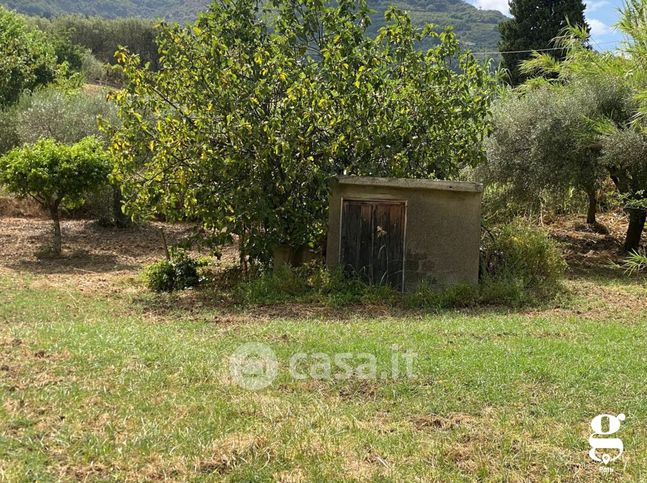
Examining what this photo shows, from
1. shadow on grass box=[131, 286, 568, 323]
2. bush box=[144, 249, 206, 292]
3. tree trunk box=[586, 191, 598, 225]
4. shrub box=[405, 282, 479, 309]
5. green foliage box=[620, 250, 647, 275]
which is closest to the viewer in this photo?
green foliage box=[620, 250, 647, 275]

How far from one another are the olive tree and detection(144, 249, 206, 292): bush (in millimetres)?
3349

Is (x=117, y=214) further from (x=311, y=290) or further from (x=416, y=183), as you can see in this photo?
(x=416, y=183)

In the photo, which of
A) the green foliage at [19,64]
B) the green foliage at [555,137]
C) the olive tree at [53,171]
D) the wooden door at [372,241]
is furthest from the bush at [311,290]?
the green foliage at [19,64]

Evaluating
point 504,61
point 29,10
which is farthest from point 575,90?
point 29,10

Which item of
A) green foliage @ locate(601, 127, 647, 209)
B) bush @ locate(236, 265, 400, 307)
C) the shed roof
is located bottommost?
bush @ locate(236, 265, 400, 307)

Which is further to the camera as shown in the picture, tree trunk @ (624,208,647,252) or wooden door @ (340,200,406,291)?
tree trunk @ (624,208,647,252)

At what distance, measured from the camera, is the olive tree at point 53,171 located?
48.0 feet

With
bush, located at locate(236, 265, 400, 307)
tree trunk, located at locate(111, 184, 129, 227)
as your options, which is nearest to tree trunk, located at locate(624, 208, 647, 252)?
bush, located at locate(236, 265, 400, 307)

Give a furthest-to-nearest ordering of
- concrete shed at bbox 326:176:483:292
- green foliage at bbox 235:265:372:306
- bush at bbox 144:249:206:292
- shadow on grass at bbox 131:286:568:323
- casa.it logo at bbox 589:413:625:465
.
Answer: bush at bbox 144:249:206:292 < concrete shed at bbox 326:176:483:292 < green foliage at bbox 235:265:372:306 < shadow on grass at bbox 131:286:568:323 < casa.it logo at bbox 589:413:625:465

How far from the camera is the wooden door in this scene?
11.7 m

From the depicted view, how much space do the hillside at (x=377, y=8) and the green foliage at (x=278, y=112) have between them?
21096mm

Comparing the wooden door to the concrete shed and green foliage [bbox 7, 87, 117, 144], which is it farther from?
green foliage [bbox 7, 87, 117, 144]

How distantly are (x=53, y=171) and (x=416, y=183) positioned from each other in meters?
7.93

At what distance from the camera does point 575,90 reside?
1598cm
